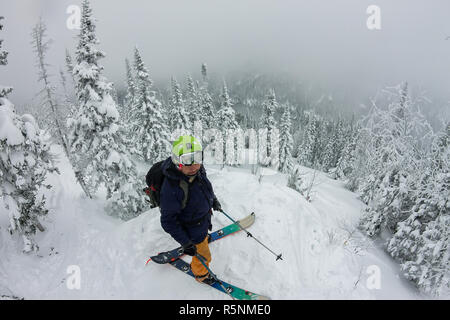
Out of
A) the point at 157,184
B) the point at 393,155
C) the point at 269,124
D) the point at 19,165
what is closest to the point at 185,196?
the point at 157,184

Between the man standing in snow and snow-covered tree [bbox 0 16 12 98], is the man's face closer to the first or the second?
the man standing in snow

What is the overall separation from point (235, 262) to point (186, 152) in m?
3.27

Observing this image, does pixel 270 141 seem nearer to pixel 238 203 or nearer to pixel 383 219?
pixel 383 219

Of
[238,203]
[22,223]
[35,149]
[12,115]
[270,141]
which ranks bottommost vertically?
[270,141]

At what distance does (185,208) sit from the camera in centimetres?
414

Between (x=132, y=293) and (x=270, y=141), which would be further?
(x=270, y=141)

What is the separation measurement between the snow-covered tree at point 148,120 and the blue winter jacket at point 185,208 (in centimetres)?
2138

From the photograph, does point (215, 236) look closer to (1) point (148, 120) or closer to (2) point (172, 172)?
(2) point (172, 172)

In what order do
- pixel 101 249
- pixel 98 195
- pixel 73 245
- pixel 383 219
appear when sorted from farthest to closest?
pixel 98 195 → pixel 383 219 → pixel 73 245 → pixel 101 249

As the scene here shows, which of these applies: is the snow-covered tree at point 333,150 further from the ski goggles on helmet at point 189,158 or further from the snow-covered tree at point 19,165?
the snow-covered tree at point 19,165

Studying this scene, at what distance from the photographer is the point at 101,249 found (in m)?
6.51

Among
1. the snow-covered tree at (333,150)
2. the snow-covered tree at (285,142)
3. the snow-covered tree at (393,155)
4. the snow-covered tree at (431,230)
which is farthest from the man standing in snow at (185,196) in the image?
the snow-covered tree at (333,150)
